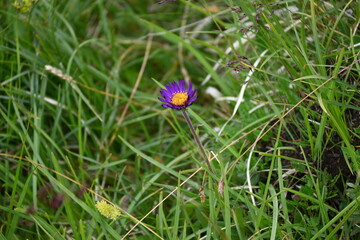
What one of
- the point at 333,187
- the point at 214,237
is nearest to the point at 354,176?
the point at 333,187

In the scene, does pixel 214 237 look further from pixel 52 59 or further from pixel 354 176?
pixel 52 59

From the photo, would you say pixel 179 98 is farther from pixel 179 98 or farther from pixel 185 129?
pixel 185 129

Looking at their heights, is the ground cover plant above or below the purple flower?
below

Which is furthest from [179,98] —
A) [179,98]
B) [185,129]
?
[185,129]

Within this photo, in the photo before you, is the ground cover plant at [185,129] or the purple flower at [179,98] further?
the ground cover plant at [185,129]

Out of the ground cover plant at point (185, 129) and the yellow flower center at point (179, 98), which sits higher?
the yellow flower center at point (179, 98)

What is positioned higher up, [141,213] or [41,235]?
[41,235]
